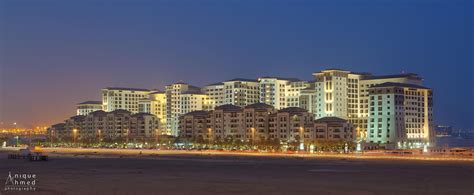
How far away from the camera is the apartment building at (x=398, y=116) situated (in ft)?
566

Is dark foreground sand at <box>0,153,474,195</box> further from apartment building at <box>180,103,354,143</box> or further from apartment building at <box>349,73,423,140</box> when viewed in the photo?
apartment building at <box>349,73,423,140</box>

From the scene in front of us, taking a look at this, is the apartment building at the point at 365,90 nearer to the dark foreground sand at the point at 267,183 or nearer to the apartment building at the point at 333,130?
the apartment building at the point at 333,130

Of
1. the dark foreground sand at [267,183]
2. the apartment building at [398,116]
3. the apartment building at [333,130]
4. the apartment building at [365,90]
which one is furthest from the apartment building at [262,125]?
the dark foreground sand at [267,183]

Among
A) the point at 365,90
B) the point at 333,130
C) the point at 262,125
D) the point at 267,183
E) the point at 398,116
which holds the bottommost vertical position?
the point at 267,183

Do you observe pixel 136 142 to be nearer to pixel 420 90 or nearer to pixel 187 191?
pixel 420 90

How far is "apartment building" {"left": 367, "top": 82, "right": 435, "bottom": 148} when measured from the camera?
17262 centimetres

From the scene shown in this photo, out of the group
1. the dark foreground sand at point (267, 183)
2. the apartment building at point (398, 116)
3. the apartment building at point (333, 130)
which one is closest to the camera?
the dark foreground sand at point (267, 183)

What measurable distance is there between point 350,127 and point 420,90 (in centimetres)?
3499

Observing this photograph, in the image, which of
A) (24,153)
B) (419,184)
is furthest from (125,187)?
(24,153)

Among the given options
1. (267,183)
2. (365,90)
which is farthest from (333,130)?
(267,183)

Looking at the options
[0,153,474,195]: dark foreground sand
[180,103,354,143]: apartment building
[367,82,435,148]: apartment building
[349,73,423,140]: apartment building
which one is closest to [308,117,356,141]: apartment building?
[180,103,354,143]: apartment building

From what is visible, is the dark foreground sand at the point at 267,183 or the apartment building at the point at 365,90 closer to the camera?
the dark foreground sand at the point at 267,183

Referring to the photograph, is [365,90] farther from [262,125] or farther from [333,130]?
[333,130]

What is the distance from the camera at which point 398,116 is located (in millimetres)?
173500
